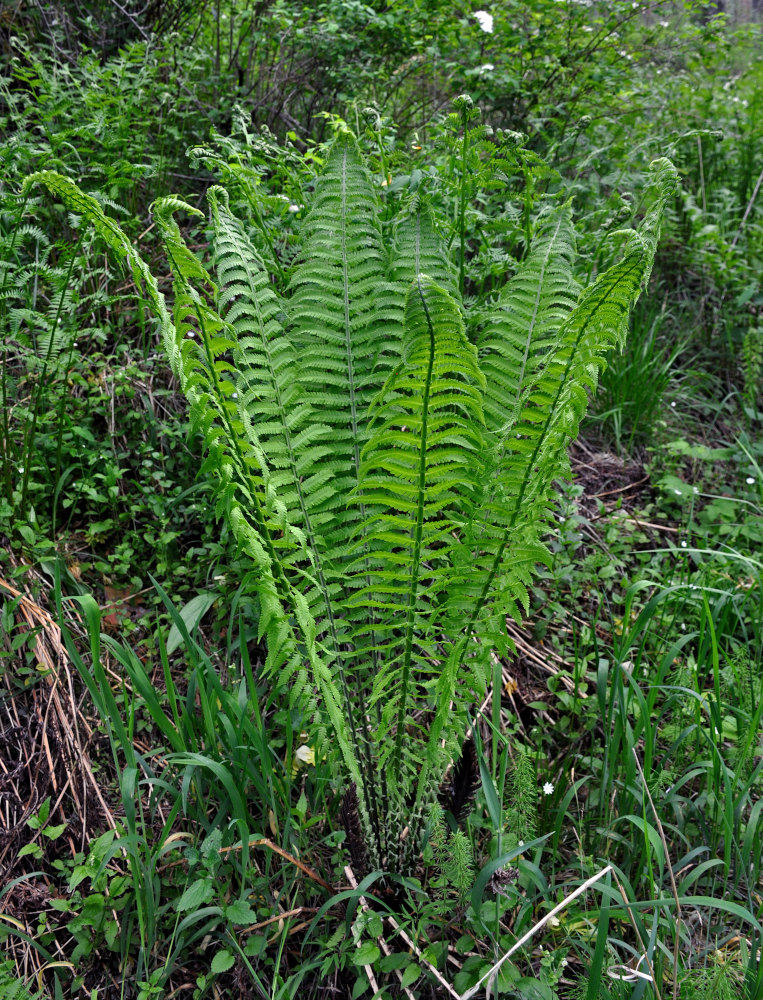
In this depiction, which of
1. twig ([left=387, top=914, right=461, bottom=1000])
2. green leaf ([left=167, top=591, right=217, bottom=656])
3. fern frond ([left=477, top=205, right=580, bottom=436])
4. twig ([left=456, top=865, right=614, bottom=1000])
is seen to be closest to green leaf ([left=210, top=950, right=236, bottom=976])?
twig ([left=387, top=914, right=461, bottom=1000])

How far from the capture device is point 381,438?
119cm

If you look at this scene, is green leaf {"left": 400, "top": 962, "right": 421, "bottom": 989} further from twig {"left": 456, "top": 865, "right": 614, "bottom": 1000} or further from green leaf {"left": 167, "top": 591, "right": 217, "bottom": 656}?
green leaf {"left": 167, "top": 591, "right": 217, "bottom": 656}

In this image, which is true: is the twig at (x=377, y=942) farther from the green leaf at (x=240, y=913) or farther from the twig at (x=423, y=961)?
the green leaf at (x=240, y=913)

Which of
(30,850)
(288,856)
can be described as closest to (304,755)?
(288,856)

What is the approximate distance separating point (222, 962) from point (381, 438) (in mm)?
1013

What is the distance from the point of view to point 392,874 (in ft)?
4.69

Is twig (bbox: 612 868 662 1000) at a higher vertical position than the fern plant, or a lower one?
lower

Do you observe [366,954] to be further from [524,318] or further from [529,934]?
[524,318]

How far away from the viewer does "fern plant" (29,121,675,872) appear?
121 centimetres

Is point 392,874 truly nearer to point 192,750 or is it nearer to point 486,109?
point 192,750

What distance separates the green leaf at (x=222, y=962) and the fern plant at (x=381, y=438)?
0.33m

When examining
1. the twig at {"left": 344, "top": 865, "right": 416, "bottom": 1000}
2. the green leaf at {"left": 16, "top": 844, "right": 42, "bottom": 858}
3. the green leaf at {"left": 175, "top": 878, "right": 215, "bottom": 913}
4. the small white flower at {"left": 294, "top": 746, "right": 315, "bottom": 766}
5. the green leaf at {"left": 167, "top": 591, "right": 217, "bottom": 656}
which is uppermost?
the green leaf at {"left": 167, "top": 591, "right": 217, "bottom": 656}

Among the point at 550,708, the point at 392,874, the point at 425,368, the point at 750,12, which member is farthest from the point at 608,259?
the point at 750,12

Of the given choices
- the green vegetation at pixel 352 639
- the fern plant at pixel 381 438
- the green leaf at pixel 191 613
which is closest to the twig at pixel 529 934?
the green vegetation at pixel 352 639
